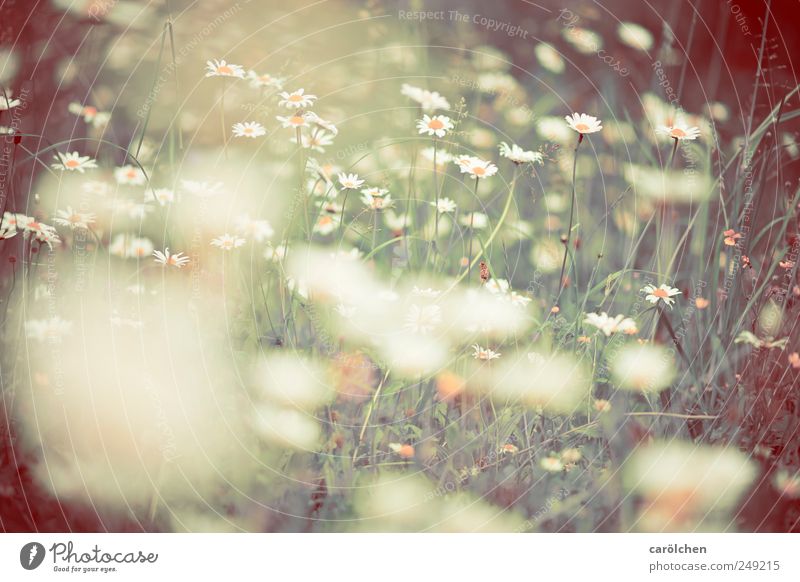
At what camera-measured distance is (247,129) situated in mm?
803

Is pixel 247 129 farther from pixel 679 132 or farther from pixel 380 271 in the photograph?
pixel 679 132

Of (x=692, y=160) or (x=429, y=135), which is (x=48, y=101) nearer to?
(x=429, y=135)

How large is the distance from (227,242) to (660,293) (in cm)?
56

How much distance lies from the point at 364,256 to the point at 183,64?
326mm

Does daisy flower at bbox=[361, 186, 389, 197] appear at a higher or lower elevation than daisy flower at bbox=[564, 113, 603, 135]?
lower

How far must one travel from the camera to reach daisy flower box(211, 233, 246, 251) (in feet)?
2.63

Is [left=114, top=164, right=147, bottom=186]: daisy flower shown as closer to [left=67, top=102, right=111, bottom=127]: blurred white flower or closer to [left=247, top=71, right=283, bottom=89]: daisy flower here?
[left=67, top=102, right=111, bottom=127]: blurred white flower
